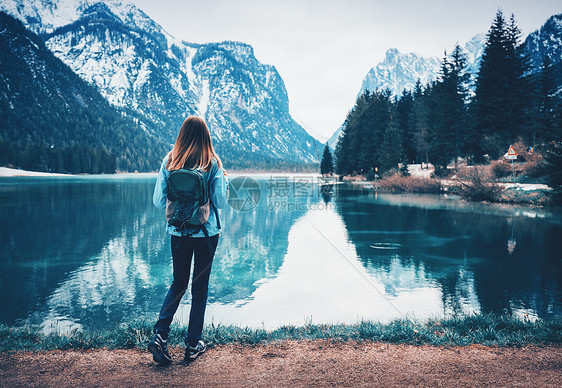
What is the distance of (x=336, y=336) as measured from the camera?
17.0ft

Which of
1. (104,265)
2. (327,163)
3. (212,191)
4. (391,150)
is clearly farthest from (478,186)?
(327,163)

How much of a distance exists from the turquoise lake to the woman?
337 cm

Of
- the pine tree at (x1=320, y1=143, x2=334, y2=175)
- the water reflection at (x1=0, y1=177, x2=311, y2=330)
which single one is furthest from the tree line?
the pine tree at (x1=320, y1=143, x2=334, y2=175)

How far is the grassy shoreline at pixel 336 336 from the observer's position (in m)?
4.80

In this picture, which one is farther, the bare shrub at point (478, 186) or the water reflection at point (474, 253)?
the bare shrub at point (478, 186)

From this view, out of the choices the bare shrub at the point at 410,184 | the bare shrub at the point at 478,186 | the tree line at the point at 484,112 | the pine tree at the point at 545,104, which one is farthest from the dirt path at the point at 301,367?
the pine tree at the point at 545,104

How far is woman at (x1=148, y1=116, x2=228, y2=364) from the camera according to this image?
14.0 ft

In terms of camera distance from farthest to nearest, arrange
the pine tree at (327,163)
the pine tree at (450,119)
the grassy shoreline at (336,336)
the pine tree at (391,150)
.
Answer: the pine tree at (327,163), the pine tree at (391,150), the pine tree at (450,119), the grassy shoreline at (336,336)

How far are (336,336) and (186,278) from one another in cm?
Answer: 239

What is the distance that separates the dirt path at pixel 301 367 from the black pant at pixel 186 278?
0.44 metres

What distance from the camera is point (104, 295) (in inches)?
372

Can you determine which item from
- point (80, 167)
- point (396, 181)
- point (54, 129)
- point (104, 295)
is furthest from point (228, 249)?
point (54, 129)

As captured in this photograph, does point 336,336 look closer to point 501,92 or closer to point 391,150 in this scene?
point 501,92

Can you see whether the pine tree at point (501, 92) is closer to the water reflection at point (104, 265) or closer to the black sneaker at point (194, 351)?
the water reflection at point (104, 265)
